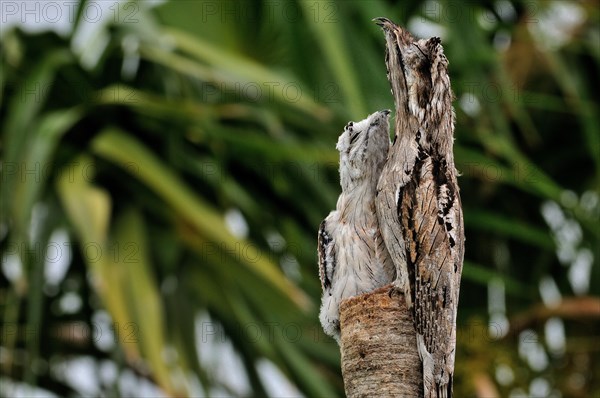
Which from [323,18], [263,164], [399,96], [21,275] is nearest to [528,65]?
[263,164]

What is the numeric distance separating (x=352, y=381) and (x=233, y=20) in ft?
17.8

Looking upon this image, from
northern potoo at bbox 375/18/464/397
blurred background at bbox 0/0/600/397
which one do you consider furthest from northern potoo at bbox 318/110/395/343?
Result: blurred background at bbox 0/0/600/397

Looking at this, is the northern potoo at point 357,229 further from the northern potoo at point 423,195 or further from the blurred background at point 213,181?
the blurred background at point 213,181

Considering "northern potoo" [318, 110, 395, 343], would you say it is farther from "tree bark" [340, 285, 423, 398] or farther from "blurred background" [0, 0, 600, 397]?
"blurred background" [0, 0, 600, 397]

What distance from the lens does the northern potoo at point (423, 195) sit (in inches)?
183

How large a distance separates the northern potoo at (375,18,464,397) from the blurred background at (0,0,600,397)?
2.88 metres

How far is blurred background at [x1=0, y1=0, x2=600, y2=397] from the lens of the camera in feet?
28.4

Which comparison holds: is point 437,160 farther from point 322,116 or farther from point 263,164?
point 263,164

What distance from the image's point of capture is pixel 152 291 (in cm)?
866

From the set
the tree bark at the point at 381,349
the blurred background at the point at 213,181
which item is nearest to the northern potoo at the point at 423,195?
the tree bark at the point at 381,349

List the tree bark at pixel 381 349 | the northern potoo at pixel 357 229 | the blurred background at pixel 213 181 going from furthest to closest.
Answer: the blurred background at pixel 213 181 < the northern potoo at pixel 357 229 < the tree bark at pixel 381 349

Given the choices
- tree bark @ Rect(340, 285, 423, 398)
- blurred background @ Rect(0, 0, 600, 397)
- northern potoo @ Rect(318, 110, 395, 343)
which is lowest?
tree bark @ Rect(340, 285, 423, 398)

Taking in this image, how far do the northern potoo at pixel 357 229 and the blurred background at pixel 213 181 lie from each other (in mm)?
2690

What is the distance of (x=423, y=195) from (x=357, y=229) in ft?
1.19
